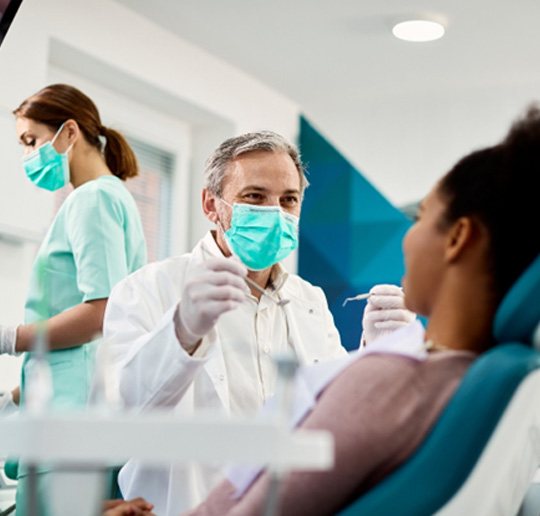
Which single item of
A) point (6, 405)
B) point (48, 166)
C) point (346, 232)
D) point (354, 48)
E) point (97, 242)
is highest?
point (354, 48)

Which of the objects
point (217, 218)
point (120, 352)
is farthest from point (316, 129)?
point (120, 352)

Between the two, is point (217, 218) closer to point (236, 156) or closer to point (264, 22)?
point (236, 156)

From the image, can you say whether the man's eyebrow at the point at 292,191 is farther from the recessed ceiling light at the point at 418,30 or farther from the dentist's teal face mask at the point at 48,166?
the recessed ceiling light at the point at 418,30

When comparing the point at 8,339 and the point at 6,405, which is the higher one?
the point at 8,339

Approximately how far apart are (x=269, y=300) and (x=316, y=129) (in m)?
2.79

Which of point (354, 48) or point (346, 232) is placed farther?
point (346, 232)

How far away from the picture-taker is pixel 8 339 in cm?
239

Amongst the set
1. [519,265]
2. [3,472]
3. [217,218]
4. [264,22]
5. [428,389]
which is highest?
[264,22]

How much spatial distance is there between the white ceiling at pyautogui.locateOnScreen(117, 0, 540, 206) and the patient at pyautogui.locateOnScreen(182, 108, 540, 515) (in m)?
2.67

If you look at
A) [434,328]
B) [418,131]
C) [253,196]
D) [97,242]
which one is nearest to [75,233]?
[97,242]

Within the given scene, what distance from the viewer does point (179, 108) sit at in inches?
167

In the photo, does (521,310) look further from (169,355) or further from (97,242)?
(97,242)

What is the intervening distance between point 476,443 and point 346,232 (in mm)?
3585

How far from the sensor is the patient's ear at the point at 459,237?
1189 millimetres
